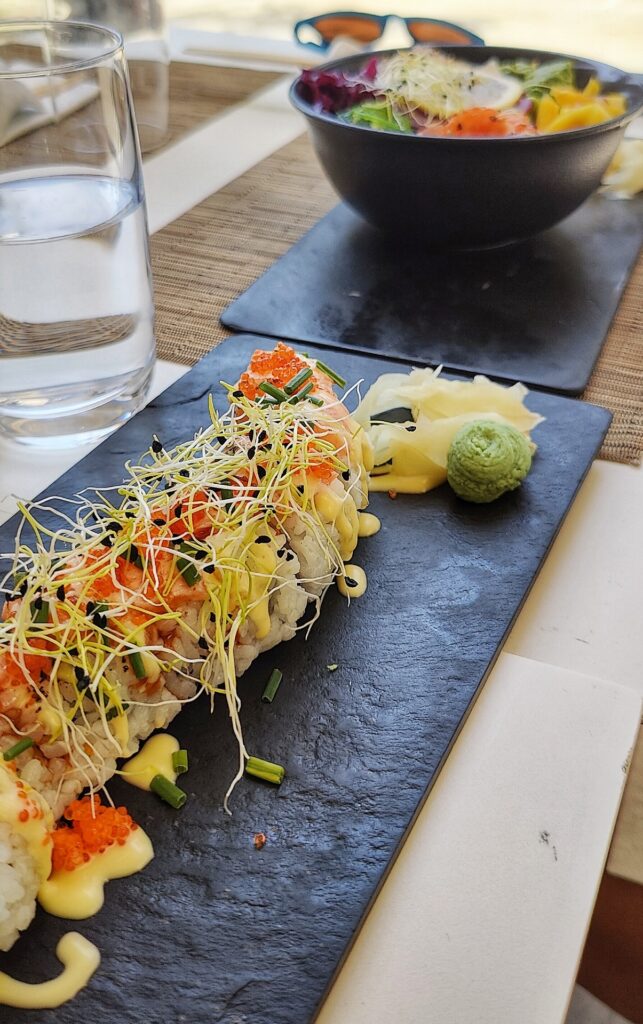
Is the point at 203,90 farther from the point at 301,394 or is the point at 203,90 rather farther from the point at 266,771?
the point at 266,771

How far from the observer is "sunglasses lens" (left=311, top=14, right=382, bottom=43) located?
277cm

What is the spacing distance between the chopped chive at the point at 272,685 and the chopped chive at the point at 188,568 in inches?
5.5

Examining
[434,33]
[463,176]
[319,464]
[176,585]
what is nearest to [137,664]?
[176,585]

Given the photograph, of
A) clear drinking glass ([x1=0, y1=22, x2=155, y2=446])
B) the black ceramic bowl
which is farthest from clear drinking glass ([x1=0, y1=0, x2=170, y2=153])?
clear drinking glass ([x1=0, y1=22, x2=155, y2=446])

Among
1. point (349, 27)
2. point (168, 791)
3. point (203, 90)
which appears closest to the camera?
point (168, 791)

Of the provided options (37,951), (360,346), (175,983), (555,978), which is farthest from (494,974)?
(360,346)

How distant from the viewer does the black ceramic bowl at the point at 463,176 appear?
1.80 meters

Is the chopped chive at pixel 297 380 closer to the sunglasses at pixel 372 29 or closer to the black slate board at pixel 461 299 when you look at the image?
the black slate board at pixel 461 299

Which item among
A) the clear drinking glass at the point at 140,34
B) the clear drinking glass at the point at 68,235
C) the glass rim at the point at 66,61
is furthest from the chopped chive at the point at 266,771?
the clear drinking glass at the point at 140,34

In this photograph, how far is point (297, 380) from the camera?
4.53ft

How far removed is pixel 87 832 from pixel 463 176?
1.31 metres

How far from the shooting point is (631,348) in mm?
1813

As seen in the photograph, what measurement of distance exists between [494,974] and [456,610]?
1.47ft

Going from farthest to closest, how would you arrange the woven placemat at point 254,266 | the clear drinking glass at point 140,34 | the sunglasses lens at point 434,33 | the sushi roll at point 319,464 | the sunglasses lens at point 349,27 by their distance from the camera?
the sunglasses lens at point 349,27 → the sunglasses lens at point 434,33 → the clear drinking glass at point 140,34 → the woven placemat at point 254,266 → the sushi roll at point 319,464
